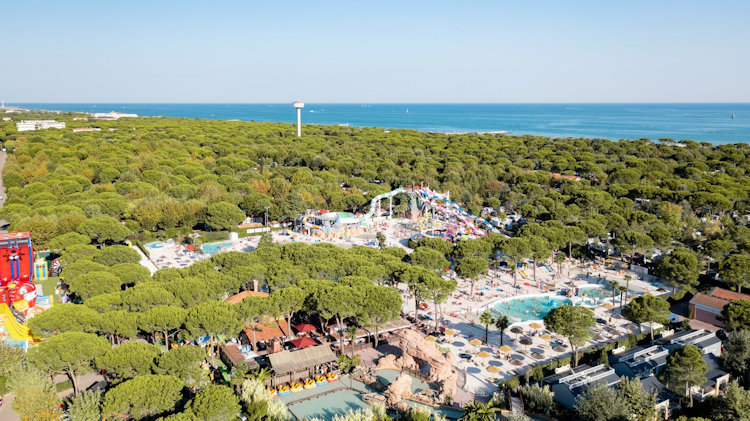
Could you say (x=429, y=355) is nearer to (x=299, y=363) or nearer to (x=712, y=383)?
(x=299, y=363)

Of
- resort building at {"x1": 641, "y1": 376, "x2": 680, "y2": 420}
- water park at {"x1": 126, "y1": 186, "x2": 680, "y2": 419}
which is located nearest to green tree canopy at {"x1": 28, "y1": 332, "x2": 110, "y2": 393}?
water park at {"x1": 126, "y1": 186, "x2": 680, "y2": 419}

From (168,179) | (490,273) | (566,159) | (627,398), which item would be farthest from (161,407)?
(566,159)

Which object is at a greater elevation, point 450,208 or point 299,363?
point 450,208

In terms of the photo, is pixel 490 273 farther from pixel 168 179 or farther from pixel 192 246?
pixel 168 179

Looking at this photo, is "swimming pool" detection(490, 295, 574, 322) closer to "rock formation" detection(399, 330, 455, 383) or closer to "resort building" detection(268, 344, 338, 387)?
"rock formation" detection(399, 330, 455, 383)

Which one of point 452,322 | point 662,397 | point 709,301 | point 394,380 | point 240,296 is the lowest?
point 394,380

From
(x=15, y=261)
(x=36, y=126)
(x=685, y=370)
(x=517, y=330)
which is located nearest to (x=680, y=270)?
(x=517, y=330)
